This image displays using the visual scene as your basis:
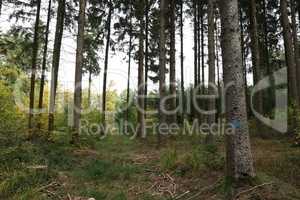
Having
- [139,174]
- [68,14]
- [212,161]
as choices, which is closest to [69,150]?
[139,174]

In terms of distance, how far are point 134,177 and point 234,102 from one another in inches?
144

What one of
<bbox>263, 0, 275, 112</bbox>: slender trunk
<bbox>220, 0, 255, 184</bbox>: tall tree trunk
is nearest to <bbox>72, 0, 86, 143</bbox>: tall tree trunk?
<bbox>220, 0, 255, 184</bbox>: tall tree trunk

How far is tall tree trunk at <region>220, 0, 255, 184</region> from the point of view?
5.39m

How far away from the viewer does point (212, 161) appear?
7160 millimetres

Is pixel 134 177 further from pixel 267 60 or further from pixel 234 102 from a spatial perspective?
pixel 267 60

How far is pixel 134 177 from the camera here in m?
7.86

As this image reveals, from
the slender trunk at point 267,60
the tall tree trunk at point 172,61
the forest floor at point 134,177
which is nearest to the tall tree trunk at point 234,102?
the forest floor at point 134,177

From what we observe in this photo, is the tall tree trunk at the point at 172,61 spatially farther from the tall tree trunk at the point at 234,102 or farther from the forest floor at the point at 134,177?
the tall tree trunk at the point at 234,102

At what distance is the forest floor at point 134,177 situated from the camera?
576 centimetres

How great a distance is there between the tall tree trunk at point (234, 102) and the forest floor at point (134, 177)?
0.34 meters

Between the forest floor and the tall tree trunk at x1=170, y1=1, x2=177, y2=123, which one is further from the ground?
the tall tree trunk at x1=170, y1=1, x2=177, y2=123

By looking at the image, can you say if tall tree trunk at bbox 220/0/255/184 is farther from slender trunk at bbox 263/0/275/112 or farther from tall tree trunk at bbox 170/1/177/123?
slender trunk at bbox 263/0/275/112

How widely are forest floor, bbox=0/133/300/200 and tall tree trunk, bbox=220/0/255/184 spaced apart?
0.34m

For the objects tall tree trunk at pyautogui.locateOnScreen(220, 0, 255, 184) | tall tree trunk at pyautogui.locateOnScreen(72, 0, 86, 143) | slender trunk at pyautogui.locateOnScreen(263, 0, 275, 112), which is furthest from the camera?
slender trunk at pyautogui.locateOnScreen(263, 0, 275, 112)
